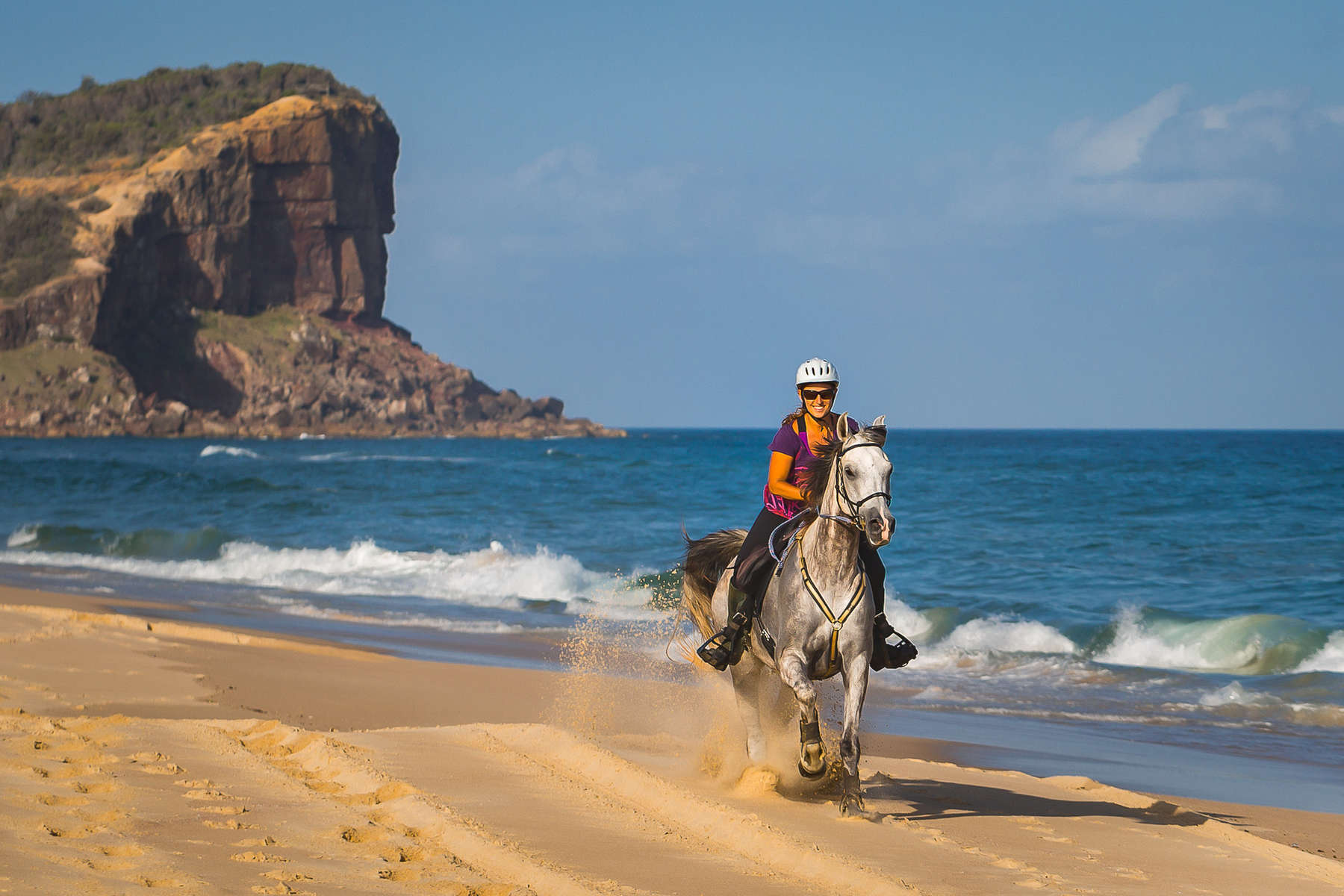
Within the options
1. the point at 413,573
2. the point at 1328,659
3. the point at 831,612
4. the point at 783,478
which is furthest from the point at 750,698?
the point at 413,573

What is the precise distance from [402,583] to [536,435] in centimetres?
14696

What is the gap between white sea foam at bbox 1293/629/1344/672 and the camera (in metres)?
14.9

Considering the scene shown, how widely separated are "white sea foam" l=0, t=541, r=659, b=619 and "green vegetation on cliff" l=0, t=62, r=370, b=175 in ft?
478

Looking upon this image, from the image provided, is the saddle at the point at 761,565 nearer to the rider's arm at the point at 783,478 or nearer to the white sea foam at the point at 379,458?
the rider's arm at the point at 783,478

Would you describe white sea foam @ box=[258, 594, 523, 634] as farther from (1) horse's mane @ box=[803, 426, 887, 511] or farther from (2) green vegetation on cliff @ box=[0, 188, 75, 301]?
(2) green vegetation on cliff @ box=[0, 188, 75, 301]

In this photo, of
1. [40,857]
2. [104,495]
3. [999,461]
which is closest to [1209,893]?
[40,857]

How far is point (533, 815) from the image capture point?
6426 millimetres

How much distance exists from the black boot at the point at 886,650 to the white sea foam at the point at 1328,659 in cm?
1012

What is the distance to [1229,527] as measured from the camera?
99.0ft

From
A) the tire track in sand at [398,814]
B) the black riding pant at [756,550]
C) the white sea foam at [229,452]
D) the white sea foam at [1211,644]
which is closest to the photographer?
the tire track in sand at [398,814]

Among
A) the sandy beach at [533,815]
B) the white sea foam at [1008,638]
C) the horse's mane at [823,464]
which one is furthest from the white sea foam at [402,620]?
the horse's mane at [823,464]

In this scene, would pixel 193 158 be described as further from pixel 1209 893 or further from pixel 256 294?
pixel 1209 893

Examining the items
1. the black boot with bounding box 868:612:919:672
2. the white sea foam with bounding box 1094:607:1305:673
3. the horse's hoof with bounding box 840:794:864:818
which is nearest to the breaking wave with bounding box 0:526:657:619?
the white sea foam with bounding box 1094:607:1305:673

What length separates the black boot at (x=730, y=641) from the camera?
24.2 feet
